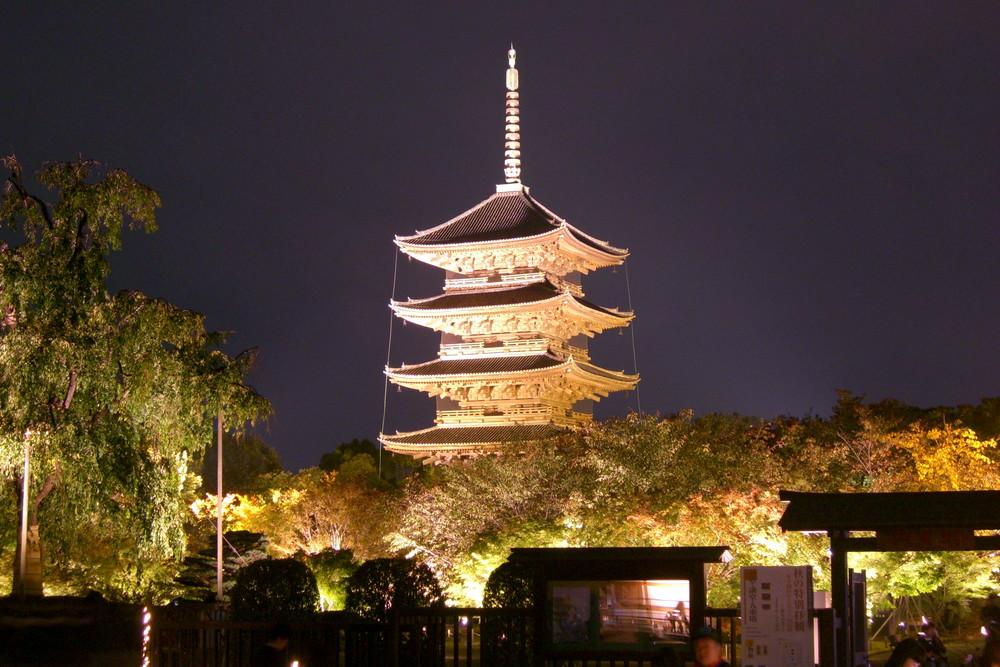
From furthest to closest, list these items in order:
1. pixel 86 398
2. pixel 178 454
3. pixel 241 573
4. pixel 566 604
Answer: pixel 178 454
pixel 86 398
pixel 241 573
pixel 566 604

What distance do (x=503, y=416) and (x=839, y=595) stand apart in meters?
36.1

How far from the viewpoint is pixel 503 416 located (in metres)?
49.3

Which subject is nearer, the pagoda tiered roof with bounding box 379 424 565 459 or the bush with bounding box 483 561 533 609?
the bush with bounding box 483 561 533 609

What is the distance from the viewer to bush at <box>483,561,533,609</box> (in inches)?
691

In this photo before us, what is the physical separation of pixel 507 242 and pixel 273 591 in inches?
1236

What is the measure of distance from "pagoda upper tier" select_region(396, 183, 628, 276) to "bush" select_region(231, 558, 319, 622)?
1182 inches

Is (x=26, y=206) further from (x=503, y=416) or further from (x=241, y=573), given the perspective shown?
(x=503, y=416)

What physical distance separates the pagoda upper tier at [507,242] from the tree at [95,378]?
27.6 m

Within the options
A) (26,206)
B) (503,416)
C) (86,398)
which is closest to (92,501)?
(86,398)

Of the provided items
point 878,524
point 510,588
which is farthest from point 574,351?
point 878,524

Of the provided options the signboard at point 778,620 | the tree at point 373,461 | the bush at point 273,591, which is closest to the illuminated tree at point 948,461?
the bush at point 273,591

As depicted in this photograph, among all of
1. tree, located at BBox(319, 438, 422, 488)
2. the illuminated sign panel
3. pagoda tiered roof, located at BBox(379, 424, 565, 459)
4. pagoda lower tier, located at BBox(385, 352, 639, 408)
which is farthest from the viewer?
tree, located at BBox(319, 438, 422, 488)

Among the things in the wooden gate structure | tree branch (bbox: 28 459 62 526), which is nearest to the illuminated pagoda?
tree branch (bbox: 28 459 62 526)

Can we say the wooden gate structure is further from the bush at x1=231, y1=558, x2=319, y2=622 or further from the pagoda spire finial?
the pagoda spire finial
